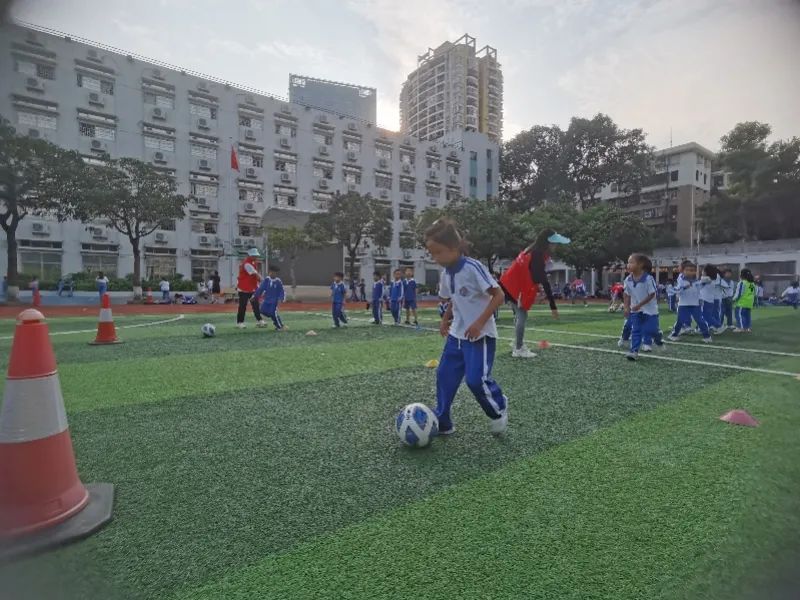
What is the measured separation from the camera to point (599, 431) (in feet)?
11.6

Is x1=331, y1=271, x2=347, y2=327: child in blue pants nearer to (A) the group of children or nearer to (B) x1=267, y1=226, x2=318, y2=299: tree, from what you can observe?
(A) the group of children

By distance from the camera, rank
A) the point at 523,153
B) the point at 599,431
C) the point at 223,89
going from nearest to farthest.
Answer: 1. the point at 599,431
2. the point at 223,89
3. the point at 523,153

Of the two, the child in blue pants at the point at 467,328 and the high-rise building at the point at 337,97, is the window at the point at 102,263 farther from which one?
the high-rise building at the point at 337,97

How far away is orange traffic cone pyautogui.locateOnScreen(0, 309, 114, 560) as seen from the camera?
2.04 metres

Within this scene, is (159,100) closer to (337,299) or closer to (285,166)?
(285,166)

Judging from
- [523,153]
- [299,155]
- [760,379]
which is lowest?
[760,379]

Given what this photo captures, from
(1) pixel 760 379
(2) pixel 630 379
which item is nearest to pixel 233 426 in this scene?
(2) pixel 630 379

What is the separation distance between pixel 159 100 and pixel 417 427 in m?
40.4

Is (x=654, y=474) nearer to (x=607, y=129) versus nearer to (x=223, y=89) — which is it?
(x=223, y=89)

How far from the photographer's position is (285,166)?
42.8 m

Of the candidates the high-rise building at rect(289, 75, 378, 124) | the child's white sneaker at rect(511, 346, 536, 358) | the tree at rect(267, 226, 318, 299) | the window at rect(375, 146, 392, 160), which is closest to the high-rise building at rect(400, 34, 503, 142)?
the high-rise building at rect(289, 75, 378, 124)

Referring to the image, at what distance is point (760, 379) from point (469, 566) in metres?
5.55

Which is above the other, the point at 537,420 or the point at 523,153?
the point at 523,153

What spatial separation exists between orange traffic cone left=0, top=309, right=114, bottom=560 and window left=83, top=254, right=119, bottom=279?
35520 mm
